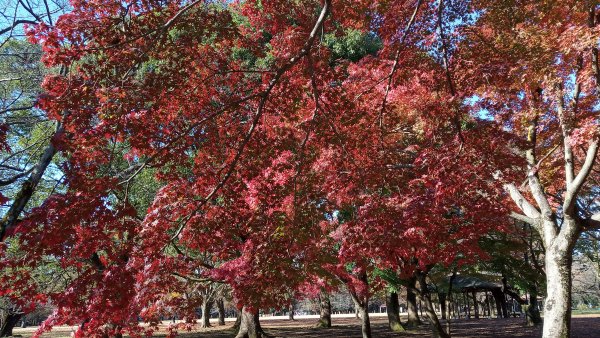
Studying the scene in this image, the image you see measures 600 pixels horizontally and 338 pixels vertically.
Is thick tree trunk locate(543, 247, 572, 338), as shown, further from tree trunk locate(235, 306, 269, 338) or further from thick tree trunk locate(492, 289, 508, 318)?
thick tree trunk locate(492, 289, 508, 318)

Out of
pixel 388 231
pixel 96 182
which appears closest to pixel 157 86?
pixel 96 182

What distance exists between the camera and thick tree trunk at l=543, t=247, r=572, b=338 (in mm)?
8055

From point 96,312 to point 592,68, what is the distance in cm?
916

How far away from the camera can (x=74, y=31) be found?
552 cm

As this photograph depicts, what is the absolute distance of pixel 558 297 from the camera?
27.0 feet

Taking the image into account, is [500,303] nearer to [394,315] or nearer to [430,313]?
[394,315]

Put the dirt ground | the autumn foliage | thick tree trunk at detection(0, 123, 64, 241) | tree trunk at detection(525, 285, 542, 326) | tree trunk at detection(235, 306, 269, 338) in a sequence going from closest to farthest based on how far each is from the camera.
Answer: the autumn foliage < thick tree trunk at detection(0, 123, 64, 241) < tree trunk at detection(235, 306, 269, 338) < the dirt ground < tree trunk at detection(525, 285, 542, 326)

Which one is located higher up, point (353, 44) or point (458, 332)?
point (353, 44)

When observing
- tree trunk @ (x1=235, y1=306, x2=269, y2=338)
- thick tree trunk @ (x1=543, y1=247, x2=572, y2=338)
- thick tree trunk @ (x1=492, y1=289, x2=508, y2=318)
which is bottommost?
thick tree trunk @ (x1=492, y1=289, x2=508, y2=318)

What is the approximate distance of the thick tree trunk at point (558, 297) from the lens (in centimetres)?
805

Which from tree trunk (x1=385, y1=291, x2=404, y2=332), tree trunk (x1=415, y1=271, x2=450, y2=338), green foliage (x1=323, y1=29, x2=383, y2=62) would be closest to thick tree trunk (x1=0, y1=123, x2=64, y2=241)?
tree trunk (x1=415, y1=271, x2=450, y2=338)

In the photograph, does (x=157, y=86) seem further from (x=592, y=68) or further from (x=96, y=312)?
→ (x=592, y=68)

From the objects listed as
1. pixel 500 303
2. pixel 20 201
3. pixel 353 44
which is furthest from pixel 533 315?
pixel 20 201

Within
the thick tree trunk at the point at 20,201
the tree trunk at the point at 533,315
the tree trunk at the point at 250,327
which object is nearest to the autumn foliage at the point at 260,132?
the thick tree trunk at the point at 20,201
